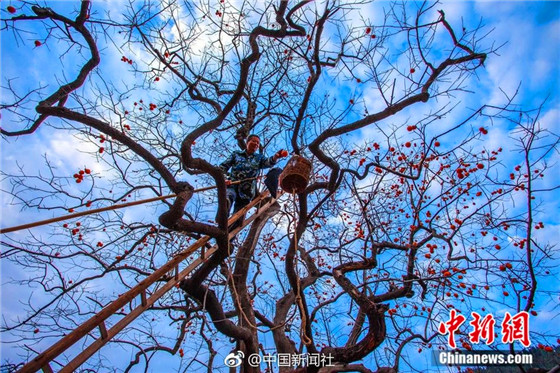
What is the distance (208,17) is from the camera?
3.86 metres

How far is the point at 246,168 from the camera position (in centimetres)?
460

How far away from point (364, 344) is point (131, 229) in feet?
11.8

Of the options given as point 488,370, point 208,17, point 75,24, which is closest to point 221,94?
point 208,17

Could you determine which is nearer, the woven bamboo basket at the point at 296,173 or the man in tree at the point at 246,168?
the woven bamboo basket at the point at 296,173

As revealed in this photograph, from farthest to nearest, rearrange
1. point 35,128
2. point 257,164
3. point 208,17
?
point 257,164 < point 208,17 < point 35,128

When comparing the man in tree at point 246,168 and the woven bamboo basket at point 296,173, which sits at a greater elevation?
the man in tree at point 246,168

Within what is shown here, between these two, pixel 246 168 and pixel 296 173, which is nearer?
pixel 296 173

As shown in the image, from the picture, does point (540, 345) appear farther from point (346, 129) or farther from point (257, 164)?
point (257, 164)

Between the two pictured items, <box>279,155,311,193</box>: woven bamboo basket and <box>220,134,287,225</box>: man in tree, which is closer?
<box>279,155,311,193</box>: woven bamboo basket

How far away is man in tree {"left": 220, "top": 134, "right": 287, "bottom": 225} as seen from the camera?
4449 millimetres

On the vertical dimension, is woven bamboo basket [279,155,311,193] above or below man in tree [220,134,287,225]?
below

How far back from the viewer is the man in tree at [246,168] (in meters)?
4.45

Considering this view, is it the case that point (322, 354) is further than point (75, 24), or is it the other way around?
point (322, 354)

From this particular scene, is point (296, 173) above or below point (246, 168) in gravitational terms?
below
